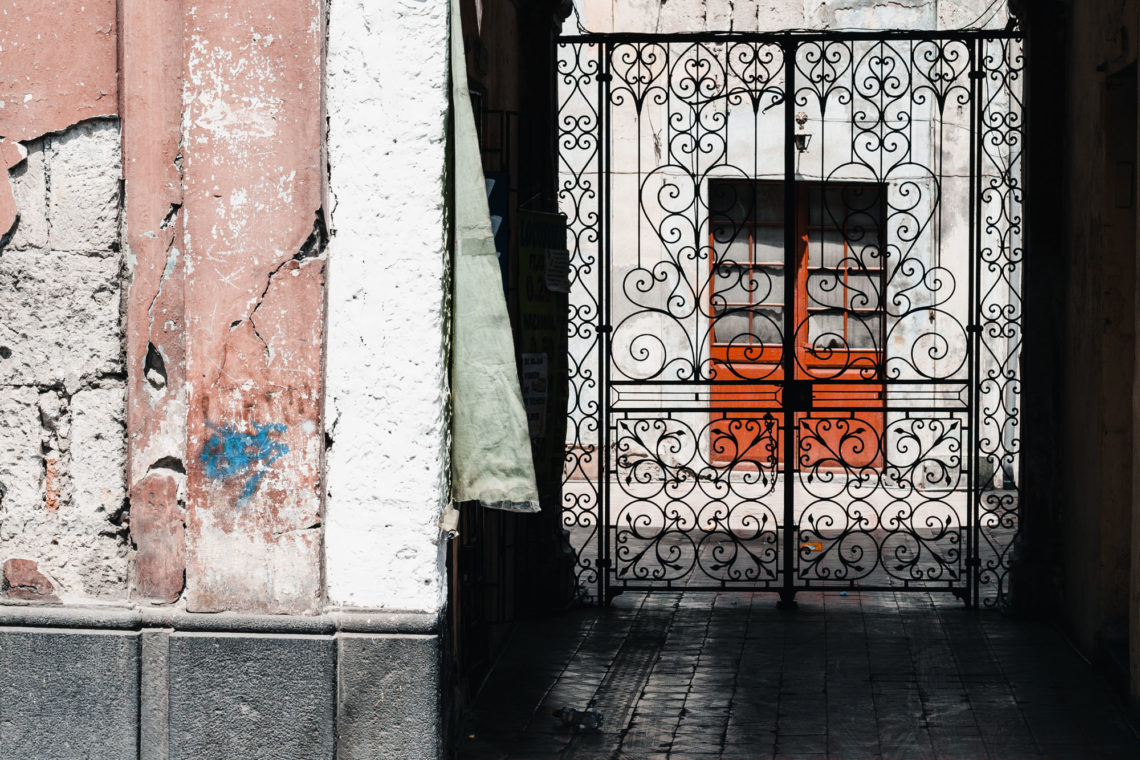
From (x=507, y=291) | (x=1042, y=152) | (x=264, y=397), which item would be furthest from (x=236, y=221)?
(x=1042, y=152)

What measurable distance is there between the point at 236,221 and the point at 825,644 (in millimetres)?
4336

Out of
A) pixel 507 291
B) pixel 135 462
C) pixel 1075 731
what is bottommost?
pixel 1075 731

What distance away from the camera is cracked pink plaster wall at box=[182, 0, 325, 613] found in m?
4.80

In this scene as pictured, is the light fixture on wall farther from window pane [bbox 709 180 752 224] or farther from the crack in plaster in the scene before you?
the crack in plaster

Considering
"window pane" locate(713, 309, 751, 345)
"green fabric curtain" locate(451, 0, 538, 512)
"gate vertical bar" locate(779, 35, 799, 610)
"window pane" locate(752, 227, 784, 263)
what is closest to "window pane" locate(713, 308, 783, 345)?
"window pane" locate(713, 309, 751, 345)

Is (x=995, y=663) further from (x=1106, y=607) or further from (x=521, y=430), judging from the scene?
(x=521, y=430)

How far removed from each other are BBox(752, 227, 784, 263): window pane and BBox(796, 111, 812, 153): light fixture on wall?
87 centimetres

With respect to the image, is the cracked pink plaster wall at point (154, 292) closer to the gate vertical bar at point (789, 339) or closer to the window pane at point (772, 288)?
the gate vertical bar at point (789, 339)

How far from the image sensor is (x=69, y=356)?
5020 millimetres

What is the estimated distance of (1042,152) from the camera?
8211 mm

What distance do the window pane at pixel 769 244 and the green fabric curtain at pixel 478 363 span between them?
8.91m

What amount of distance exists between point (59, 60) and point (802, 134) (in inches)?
383

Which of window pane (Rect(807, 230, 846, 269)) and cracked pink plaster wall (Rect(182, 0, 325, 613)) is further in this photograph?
window pane (Rect(807, 230, 846, 269))

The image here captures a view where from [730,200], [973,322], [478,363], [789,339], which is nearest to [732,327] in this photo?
[730,200]
